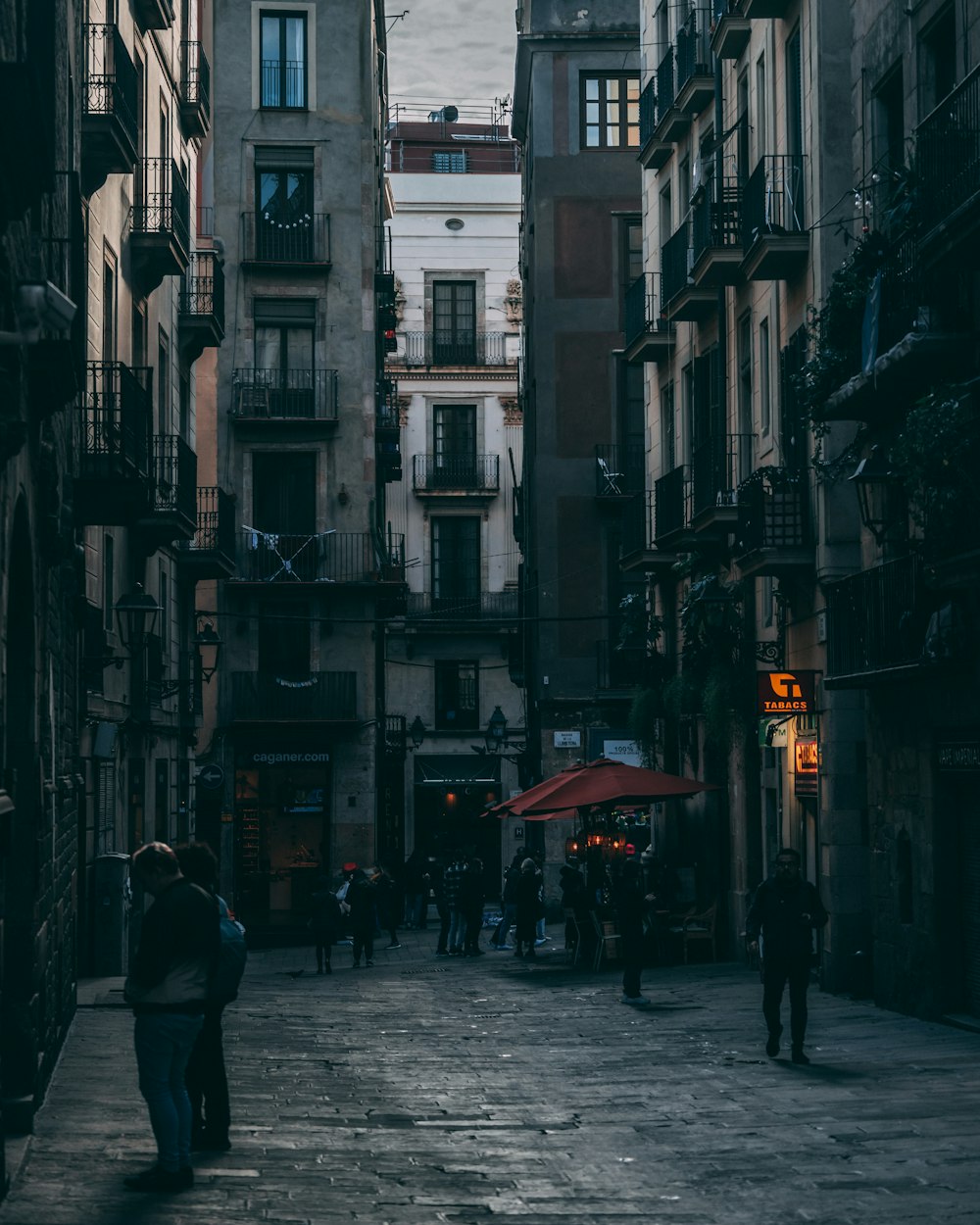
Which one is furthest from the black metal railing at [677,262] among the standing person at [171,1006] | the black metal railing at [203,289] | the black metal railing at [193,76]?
the standing person at [171,1006]

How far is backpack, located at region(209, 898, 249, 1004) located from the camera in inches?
438

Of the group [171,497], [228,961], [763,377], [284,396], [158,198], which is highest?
[284,396]

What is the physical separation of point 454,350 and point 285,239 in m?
17.1

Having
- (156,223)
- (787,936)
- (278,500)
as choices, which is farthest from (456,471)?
(787,936)

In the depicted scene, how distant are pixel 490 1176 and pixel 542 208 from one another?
38546mm

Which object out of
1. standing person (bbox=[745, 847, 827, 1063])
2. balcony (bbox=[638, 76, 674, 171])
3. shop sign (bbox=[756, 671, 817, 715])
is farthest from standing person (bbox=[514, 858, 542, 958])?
standing person (bbox=[745, 847, 827, 1063])

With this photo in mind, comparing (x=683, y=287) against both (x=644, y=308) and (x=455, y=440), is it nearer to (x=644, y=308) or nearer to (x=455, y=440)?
(x=644, y=308)

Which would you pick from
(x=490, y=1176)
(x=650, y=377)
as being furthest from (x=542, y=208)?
(x=490, y=1176)

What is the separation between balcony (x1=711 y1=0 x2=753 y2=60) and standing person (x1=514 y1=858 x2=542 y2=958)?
486 inches

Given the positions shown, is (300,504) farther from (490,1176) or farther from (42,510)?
(490,1176)

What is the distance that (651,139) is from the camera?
1340 inches

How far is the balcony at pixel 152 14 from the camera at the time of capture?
2931cm

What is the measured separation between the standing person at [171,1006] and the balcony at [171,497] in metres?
18.2

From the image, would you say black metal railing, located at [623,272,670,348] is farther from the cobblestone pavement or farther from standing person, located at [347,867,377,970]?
the cobblestone pavement
